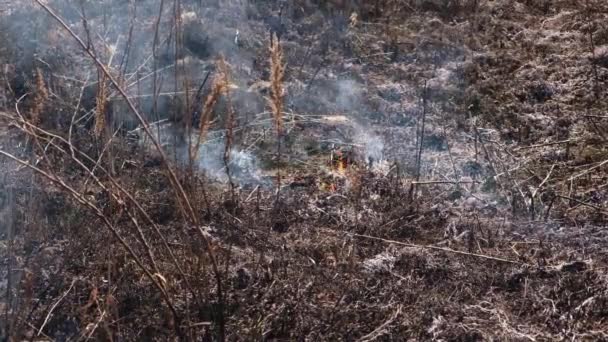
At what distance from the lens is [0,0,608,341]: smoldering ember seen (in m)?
3.55

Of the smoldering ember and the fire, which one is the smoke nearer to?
the smoldering ember

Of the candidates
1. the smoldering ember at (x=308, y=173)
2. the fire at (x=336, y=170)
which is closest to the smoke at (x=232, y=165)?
the smoldering ember at (x=308, y=173)

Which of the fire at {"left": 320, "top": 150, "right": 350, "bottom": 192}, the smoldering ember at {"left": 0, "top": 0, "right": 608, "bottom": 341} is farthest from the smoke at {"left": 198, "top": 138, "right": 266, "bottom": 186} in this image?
the fire at {"left": 320, "top": 150, "right": 350, "bottom": 192}

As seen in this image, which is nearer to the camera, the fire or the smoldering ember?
the smoldering ember

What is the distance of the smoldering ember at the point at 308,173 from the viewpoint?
3549 millimetres

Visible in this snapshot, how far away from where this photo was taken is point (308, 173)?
195 inches

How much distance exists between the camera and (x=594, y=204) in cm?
462

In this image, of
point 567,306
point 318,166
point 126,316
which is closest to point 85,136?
point 318,166

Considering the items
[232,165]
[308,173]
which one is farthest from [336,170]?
[232,165]

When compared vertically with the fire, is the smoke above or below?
above

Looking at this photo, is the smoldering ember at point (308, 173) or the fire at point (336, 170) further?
the fire at point (336, 170)

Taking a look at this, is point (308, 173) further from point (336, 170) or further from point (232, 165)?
point (232, 165)

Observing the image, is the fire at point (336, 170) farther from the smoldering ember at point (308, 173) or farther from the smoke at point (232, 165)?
the smoke at point (232, 165)

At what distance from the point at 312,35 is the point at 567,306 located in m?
3.23
